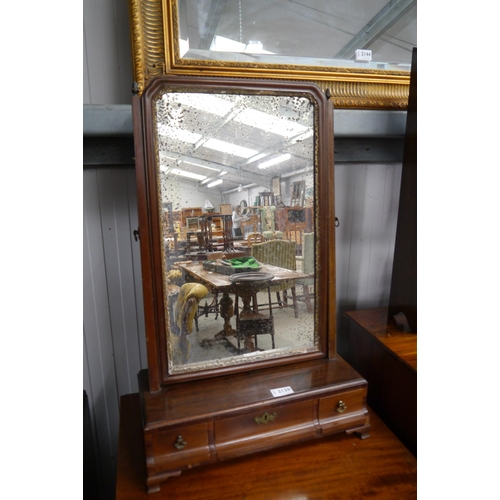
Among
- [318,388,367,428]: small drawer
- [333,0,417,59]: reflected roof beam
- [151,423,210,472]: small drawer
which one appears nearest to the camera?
[151,423,210,472]: small drawer

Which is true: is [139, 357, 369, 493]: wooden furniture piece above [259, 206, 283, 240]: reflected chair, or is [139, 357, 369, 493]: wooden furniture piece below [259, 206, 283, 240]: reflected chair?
below

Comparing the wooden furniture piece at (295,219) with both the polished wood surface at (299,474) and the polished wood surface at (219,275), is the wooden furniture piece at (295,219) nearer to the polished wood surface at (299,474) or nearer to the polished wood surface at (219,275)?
the polished wood surface at (219,275)

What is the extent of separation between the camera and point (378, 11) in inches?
40.2

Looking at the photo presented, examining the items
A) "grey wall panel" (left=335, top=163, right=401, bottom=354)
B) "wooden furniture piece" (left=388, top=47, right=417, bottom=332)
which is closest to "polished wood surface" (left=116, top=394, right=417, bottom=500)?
"wooden furniture piece" (left=388, top=47, right=417, bottom=332)

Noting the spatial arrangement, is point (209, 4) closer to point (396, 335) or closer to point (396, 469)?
point (396, 335)

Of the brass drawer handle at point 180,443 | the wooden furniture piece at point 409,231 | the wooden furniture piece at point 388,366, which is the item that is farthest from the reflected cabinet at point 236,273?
the wooden furniture piece at point 409,231

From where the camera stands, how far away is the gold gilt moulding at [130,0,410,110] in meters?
0.84

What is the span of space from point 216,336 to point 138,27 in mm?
819

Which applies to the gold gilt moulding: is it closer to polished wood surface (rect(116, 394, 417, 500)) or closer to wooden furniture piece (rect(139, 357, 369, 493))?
wooden furniture piece (rect(139, 357, 369, 493))

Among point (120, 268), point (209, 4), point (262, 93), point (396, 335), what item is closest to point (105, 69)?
point (209, 4)

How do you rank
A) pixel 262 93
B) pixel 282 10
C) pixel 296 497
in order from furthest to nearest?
pixel 282 10, pixel 262 93, pixel 296 497

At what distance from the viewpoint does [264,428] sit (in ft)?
2.49

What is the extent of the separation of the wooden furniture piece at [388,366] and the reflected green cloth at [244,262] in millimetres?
441

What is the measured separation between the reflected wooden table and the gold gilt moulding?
16.4 inches
